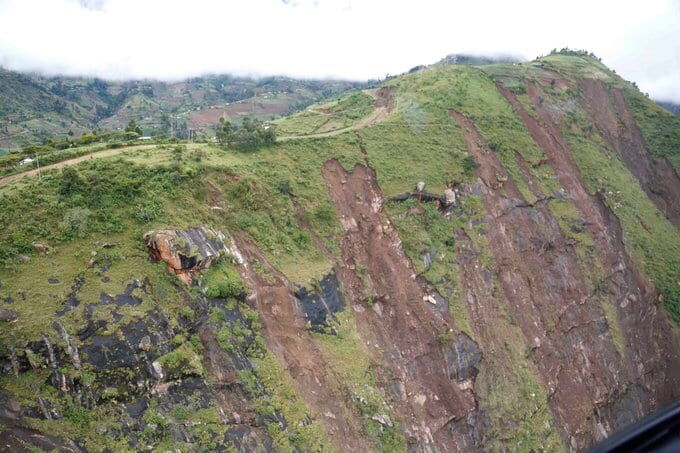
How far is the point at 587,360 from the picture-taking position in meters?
37.2

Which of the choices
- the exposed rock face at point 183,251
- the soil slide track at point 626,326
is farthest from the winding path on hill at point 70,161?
the soil slide track at point 626,326

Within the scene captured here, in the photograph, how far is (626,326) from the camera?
40.8 m

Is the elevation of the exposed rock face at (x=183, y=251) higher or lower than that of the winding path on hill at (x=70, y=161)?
lower

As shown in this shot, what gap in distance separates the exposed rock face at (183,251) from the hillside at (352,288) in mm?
107

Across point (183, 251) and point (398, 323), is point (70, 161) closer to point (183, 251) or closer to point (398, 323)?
point (183, 251)

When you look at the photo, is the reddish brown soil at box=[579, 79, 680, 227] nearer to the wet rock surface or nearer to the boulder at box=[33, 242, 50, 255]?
the wet rock surface

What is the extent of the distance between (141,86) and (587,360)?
194839 mm

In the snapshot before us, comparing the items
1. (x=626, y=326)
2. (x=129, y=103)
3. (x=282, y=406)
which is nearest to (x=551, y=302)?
(x=626, y=326)

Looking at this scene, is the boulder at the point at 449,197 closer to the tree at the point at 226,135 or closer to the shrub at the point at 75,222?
the tree at the point at 226,135

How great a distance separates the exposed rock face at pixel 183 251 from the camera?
22250 millimetres

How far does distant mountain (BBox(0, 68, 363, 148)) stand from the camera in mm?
102938

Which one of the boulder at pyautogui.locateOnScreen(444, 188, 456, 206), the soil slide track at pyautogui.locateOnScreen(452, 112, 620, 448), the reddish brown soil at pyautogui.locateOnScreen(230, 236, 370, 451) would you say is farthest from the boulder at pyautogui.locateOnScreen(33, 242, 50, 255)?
the soil slide track at pyautogui.locateOnScreen(452, 112, 620, 448)

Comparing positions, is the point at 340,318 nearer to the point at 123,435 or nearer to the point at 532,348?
the point at 123,435

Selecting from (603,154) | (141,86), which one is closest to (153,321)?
(603,154)
